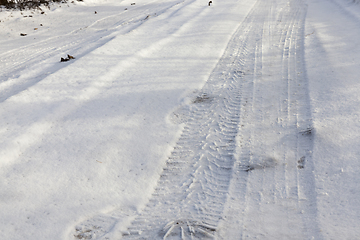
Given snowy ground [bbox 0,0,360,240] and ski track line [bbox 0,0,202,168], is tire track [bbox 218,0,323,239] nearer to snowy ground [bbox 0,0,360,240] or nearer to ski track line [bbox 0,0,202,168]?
snowy ground [bbox 0,0,360,240]

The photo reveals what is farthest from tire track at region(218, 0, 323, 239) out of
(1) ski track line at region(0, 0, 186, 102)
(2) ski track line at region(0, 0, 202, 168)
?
(1) ski track line at region(0, 0, 186, 102)

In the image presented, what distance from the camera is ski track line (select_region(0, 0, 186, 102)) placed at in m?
5.76

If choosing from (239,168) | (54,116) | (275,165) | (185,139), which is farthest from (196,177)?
(54,116)

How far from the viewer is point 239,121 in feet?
13.7

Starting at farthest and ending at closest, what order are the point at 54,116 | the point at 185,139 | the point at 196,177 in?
→ the point at 54,116
the point at 185,139
the point at 196,177

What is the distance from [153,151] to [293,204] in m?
1.82

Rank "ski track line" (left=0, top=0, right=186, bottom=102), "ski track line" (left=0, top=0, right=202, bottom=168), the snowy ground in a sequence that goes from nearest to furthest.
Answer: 1. the snowy ground
2. "ski track line" (left=0, top=0, right=202, bottom=168)
3. "ski track line" (left=0, top=0, right=186, bottom=102)

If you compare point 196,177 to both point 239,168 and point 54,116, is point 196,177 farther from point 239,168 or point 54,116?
point 54,116

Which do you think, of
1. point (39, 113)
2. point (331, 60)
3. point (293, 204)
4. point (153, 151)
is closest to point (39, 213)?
point (153, 151)

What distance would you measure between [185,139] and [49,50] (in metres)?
6.05

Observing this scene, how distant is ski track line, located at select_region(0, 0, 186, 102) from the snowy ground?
0.23 feet

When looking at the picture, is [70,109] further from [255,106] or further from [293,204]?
[293,204]

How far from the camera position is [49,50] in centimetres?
799

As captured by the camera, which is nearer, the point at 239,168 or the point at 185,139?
the point at 239,168
